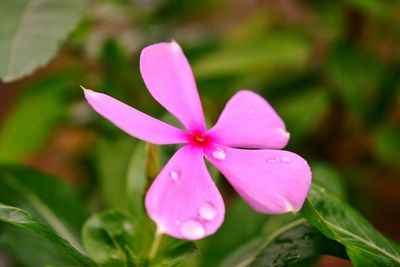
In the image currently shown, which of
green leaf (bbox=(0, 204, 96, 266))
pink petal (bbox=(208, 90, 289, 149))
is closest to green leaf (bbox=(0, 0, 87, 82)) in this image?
green leaf (bbox=(0, 204, 96, 266))

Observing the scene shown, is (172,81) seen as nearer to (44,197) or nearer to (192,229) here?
(192,229)

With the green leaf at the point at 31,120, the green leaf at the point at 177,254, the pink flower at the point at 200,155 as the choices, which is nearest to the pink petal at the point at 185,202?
the pink flower at the point at 200,155

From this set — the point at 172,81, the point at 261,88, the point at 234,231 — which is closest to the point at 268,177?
the point at 172,81

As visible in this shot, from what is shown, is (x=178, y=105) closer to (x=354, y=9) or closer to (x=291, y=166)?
(x=291, y=166)

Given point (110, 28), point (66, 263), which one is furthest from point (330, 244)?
point (110, 28)

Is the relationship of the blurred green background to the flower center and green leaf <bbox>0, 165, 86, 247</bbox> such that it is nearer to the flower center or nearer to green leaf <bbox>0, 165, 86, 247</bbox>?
green leaf <bbox>0, 165, 86, 247</bbox>

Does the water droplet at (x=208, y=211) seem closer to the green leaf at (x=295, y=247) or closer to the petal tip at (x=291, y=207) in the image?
the petal tip at (x=291, y=207)
